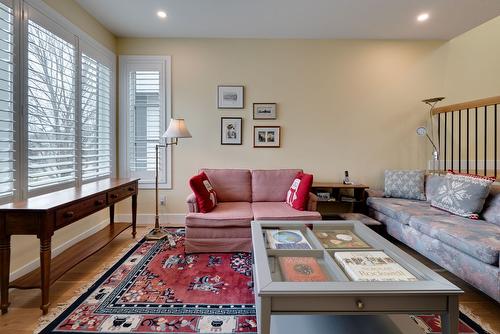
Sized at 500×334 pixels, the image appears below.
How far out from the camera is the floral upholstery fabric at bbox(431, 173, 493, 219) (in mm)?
2658

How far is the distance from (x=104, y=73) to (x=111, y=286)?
2826 mm

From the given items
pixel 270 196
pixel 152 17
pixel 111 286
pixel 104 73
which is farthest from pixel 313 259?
pixel 104 73

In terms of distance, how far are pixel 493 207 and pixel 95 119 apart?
178 inches

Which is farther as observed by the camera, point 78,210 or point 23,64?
point 23,64

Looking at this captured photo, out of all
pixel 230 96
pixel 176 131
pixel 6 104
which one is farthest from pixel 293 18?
pixel 6 104

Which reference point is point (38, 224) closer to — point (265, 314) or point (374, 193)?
point (265, 314)

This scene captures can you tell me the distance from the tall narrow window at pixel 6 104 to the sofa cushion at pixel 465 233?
12.0 feet

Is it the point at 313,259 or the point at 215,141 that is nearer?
the point at 313,259

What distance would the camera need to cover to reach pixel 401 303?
51.1 inches

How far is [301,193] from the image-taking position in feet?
10.4

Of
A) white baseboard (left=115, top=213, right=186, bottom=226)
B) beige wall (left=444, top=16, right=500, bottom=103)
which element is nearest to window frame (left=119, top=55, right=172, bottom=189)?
white baseboard (left=115, top=213, right=186, bottom=226)

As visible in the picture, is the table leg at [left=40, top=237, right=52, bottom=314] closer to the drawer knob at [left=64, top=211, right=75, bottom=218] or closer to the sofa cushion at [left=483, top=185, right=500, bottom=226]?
the drawer knob at [left=64, top=211, right=75, bottom=218]

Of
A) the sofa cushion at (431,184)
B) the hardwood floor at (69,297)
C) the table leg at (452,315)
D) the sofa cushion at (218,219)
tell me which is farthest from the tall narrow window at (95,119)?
the sofa cushion at (431,184)

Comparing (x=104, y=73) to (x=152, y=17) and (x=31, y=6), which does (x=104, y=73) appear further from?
(x=31, y=6)
